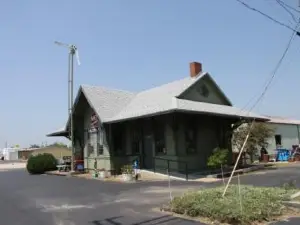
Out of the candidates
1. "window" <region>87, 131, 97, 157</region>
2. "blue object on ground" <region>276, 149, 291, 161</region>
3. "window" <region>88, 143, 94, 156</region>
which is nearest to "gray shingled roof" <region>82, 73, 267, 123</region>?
"window" <region>87, 131, 97, 157</region>

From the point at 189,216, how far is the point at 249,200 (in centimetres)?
161

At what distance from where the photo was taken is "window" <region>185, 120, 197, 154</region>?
80.8 ft

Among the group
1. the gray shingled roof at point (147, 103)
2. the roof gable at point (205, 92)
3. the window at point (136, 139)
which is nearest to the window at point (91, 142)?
the gray shingled roof at point (147, 103)

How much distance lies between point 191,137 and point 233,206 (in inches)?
590

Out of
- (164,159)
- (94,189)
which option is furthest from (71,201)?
(164,159)

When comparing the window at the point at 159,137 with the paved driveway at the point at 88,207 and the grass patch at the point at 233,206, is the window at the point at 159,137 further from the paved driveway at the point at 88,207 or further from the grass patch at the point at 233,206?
the grass patch at the point at 233,206

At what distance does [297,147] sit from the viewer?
36.8 metres

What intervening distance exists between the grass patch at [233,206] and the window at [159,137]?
12643 millimetres

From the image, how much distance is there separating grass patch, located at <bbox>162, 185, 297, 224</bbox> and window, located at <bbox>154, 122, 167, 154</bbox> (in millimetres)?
12643

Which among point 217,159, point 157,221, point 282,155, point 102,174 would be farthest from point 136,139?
point 157,221

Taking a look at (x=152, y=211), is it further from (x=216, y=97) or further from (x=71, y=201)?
(x=216, y=97)

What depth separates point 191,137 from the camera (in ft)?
81.9

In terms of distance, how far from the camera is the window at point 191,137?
80.8 ft

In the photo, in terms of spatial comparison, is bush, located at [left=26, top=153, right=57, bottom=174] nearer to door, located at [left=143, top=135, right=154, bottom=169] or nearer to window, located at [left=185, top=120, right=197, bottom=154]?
door, located at [left=143, top=135, right=154, bottom=169]
